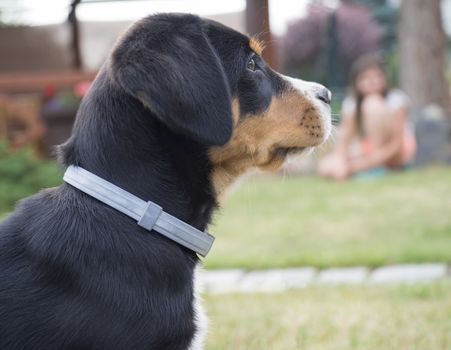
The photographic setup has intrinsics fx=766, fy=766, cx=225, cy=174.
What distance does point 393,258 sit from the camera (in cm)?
590

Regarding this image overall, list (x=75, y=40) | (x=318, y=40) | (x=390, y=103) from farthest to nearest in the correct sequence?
1. (x=318, y=40)
2. (x=75, y=40)
3. (x=390, y=103)

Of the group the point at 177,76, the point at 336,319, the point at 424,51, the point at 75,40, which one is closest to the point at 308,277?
the point at 336,319

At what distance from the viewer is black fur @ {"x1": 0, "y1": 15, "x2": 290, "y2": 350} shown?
2.49m

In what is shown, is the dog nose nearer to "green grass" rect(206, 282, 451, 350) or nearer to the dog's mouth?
the dog's mouth

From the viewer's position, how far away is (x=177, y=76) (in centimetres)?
257

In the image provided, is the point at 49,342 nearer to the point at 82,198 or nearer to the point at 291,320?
the point at 82,198

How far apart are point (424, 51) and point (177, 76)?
12030mm

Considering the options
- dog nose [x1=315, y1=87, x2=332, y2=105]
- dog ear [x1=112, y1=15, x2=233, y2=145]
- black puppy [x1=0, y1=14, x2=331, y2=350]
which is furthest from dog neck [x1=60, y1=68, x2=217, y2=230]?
Result: dog nose [x1=315, y1=87, x2=332, y2=105]

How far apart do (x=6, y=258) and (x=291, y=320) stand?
235 centimetres

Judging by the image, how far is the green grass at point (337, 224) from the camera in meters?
6.07

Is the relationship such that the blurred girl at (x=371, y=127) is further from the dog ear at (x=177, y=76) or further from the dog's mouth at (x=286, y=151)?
the dog ear at (x=177, y=76)

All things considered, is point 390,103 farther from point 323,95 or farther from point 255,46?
point 255,46

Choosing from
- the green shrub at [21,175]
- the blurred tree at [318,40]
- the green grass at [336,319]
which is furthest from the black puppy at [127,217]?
the blurred tree at [318,40]

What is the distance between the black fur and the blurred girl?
827cm
